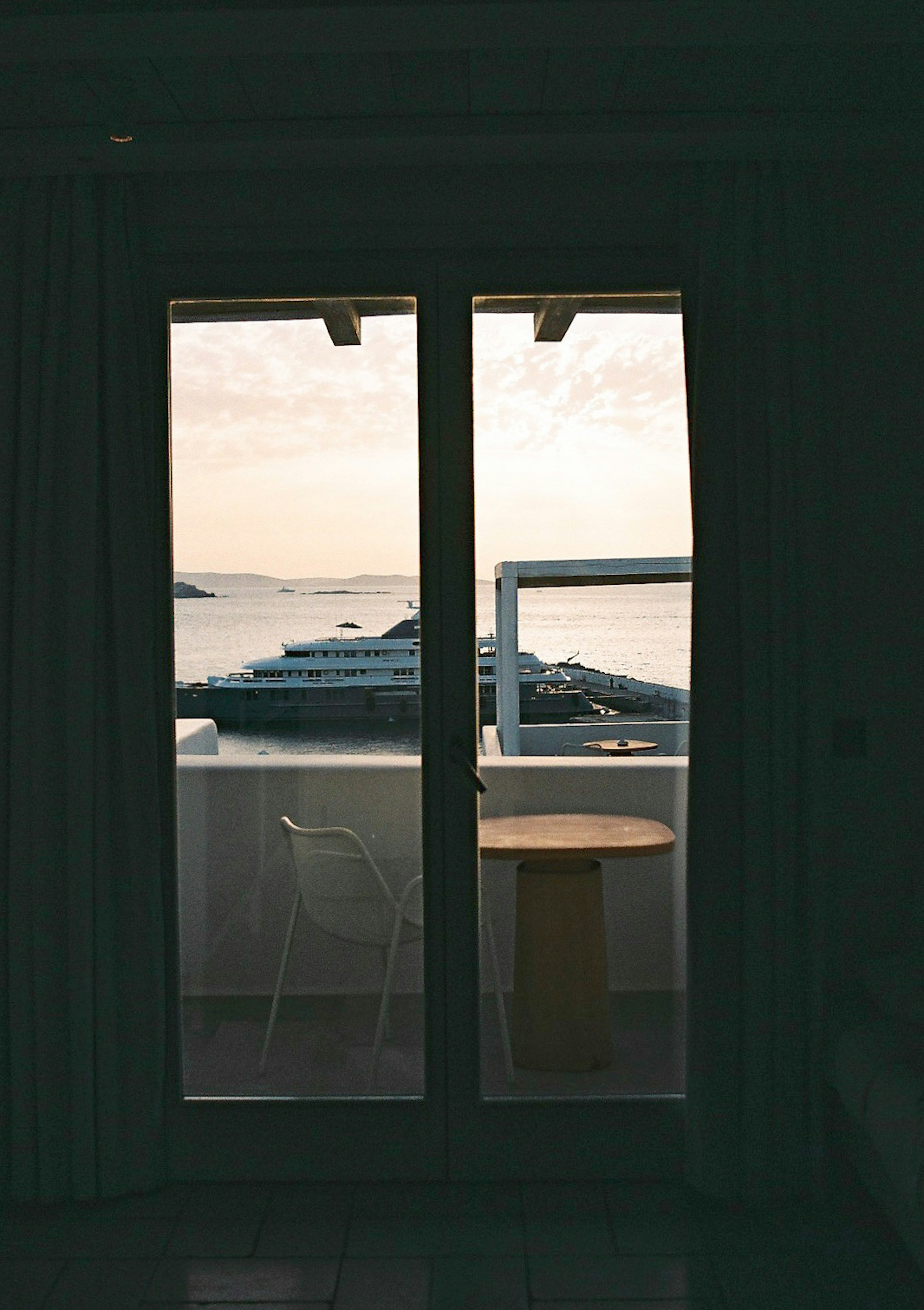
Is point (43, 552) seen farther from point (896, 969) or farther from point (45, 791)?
point (896, 969)

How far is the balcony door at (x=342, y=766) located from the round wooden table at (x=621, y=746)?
8 cm

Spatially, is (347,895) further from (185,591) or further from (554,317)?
(554,317)

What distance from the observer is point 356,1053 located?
121 inches

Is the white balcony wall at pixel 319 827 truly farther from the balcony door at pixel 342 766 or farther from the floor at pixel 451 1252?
the floor at pixel 451 1252

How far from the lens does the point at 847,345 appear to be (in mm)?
2990

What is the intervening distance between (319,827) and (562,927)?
2.23ft

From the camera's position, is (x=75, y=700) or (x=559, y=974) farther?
(x=559, y=974)

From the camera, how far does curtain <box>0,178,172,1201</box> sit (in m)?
2.89

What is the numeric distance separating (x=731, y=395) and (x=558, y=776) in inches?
41.0

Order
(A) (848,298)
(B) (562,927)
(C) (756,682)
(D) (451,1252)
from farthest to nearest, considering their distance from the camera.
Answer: (B) (562,927) < (A) (848,298) < (C) (756,682) < (D) (451,1252)

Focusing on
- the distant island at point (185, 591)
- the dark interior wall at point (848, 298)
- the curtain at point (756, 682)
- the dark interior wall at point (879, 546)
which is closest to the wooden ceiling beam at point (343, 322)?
the dark interior wall at point (848, 298)

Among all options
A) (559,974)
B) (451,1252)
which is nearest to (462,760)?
(559,974)

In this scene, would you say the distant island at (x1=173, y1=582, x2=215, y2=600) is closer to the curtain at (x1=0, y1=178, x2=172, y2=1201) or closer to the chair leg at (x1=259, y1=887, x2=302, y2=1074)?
the curtain at (x1=0, y1=178, x2=172, y2=1201)

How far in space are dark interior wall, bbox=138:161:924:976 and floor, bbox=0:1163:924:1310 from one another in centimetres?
68
